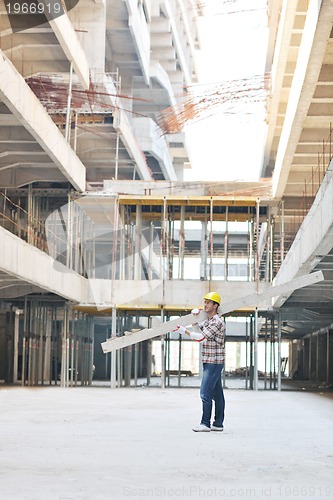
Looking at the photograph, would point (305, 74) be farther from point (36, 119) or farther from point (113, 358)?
point (113, 358)

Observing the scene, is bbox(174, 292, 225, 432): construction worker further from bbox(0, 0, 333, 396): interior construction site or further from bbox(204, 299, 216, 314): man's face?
bbox(0, 0, 333, 396): interior construction site

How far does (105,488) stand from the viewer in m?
6.98

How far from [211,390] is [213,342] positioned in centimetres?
59

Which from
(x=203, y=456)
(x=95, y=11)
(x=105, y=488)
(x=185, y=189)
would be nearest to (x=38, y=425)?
(x=203, y=456)

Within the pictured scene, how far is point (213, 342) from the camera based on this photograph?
1191 cm

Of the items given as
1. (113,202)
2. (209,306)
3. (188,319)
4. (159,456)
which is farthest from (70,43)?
(159,456)

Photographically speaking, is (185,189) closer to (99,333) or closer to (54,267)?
(54,267)

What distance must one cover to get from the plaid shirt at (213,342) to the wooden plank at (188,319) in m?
0.46

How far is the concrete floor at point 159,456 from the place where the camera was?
6.99 metres

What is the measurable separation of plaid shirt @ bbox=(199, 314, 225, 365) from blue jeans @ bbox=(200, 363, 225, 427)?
3.6 inches

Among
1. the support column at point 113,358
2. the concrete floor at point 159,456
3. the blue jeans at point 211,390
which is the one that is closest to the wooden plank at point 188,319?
the blue jeans at point 211,390

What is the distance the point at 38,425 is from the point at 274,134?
21905 mm

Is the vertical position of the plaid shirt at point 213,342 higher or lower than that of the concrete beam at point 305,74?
lower

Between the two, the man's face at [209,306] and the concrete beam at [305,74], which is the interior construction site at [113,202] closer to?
the concrete beam at [305,74]
